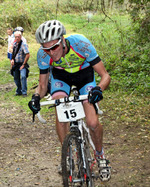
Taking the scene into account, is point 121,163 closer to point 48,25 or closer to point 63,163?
point 63,163

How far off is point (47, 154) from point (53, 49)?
2.69 meters

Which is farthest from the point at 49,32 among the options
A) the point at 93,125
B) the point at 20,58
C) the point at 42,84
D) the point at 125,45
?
the point at 125,45

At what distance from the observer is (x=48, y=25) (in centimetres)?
389

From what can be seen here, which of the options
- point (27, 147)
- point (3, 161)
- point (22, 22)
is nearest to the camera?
point (3, 161)

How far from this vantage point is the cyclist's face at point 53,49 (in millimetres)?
3750

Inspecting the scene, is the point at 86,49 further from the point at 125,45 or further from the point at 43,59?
the point at 125,45

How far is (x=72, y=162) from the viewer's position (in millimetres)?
3564

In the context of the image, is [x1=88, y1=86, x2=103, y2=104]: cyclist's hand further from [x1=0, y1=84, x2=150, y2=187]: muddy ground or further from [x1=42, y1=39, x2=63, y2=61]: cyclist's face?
[x1=0, y1=84, x2=150, y2=187]: muddy ground

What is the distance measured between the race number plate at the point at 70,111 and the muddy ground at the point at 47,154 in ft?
3.95

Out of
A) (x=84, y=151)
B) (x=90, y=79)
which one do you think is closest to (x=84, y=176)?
(x=84, y=151)

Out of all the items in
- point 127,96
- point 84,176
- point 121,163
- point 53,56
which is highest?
point 53,56

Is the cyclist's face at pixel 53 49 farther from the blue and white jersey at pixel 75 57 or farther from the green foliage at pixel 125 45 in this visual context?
the green foliage at pixel 125 45

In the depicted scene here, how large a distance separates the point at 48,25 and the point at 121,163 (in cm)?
252

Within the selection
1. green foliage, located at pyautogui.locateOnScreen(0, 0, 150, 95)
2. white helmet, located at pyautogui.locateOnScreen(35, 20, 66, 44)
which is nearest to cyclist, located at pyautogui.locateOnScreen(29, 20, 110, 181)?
white helmet, located at pyautogui.locateOnScreen(35, 20, 66, 44)
